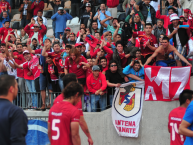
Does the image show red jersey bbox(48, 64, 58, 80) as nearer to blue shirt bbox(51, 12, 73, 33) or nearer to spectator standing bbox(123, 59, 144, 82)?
spectator standing bbox(123, 59, 144, 82)

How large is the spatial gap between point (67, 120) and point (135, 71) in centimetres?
467

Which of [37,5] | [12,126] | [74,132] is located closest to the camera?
[12,126]

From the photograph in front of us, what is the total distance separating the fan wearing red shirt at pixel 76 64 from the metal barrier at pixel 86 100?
23.8 inches

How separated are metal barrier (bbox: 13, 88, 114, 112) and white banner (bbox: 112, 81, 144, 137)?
14.1 inches

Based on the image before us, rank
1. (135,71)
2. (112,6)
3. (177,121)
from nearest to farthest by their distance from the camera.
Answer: (177,121) < (135,71) < (112,6)

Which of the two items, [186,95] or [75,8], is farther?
[75,8]

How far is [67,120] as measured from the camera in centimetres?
482

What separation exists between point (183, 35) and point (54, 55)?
422 centimetres

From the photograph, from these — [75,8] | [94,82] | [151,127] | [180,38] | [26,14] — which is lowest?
[151,127]

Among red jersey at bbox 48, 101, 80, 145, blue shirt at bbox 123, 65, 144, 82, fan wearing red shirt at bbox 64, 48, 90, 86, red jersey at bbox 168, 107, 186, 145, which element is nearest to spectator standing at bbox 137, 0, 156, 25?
blue shirt at bbox 123, 65, 144, 82

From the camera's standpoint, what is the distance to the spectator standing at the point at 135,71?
356 inches

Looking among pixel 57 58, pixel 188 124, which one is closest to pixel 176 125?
pixel 188 124

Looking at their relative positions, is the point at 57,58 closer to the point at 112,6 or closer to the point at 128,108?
the point at 128,108

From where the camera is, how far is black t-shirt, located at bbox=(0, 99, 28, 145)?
11.9ft
